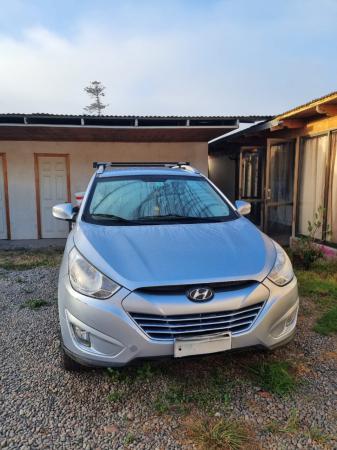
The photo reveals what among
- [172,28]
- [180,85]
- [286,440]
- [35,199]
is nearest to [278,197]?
[172,28]

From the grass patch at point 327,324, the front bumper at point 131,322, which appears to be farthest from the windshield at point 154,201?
the grass patch at point 327,324

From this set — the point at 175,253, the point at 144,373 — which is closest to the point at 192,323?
the point at 175,253

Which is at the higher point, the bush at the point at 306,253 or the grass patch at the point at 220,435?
the bush at the point at 306,253

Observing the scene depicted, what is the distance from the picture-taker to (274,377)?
8.27 feet

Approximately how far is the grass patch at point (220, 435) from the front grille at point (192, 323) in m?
0.54

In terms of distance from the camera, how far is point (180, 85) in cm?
1664

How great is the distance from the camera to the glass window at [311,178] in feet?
21.7

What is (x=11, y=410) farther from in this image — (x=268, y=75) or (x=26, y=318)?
(x=268, y=75)

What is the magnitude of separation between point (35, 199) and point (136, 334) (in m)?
7.75

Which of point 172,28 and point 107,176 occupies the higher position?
point 172,28

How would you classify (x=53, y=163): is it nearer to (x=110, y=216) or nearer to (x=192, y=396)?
(x=110, y=216)

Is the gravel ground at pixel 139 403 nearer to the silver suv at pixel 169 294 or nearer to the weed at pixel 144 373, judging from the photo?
the weed at pixel 144 373

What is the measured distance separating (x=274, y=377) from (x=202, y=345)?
81 centimetres

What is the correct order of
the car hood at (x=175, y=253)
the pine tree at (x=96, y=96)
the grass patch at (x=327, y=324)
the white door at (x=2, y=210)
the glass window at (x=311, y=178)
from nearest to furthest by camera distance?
the car hood at (x=175, y=253), the grass patch at (x=327, y=324), the glass window at (x=311, y=178), the white door at (x=2, y=210), the pine tree at (x=96, y=96)
